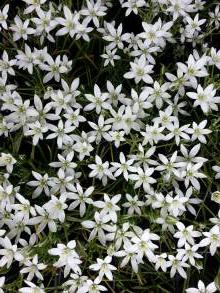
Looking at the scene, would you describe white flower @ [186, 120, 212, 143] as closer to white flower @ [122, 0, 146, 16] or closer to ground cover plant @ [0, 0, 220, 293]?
ground cover plant @ [0, 0, 220, 293]

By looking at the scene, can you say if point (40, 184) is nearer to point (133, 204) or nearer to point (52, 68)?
point (133, 204)

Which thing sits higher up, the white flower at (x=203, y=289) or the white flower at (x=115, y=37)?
the white flower at (x=115, y=37)

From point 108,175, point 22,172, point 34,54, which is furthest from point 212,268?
point 34,54

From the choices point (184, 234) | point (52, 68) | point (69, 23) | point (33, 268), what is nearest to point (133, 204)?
point (184, 234)

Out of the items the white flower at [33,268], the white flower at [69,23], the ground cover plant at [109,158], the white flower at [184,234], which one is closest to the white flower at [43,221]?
the ground cover plant at [109,158]

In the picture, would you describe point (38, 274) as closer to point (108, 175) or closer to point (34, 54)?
point (108, 175)

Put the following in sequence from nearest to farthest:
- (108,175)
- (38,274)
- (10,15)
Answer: (38,274) < (108,175) < (10,15)

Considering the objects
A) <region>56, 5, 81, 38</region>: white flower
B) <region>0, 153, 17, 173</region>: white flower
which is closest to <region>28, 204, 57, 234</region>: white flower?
<region>0, 153, 17, 173</region>: white flower

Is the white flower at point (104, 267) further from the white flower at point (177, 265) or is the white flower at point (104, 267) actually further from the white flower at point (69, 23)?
the white flower at point (69, 23)
